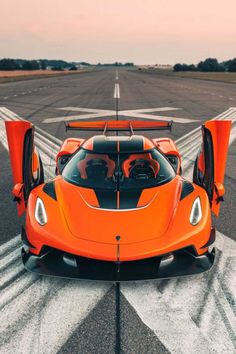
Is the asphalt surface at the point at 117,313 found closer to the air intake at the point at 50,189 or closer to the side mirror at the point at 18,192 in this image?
the side mirror at the point at 18,192

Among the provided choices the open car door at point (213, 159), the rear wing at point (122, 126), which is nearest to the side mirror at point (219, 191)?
the open car door at point (213, 159)

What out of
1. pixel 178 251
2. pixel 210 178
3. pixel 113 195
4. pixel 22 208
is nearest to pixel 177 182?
pixel 210 178

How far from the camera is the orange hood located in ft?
13.2

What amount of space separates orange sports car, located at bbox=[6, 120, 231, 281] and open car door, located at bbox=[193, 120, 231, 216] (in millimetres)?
14

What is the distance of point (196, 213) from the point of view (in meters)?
4.43

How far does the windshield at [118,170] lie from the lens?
4.97 metres

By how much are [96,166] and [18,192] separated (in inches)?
43.8

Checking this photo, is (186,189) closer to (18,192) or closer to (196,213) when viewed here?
(196,213)

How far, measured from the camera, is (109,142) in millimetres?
5617

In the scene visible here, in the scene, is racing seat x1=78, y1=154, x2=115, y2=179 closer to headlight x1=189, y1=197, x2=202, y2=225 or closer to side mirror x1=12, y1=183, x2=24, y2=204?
side mirror x1=12, y1=183, x2=24, y2=204

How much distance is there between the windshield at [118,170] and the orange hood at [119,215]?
198mm

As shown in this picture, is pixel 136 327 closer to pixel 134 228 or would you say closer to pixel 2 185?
pixel 134 228

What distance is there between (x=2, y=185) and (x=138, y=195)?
162 inches

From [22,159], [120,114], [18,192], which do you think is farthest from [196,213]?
[120,114]
